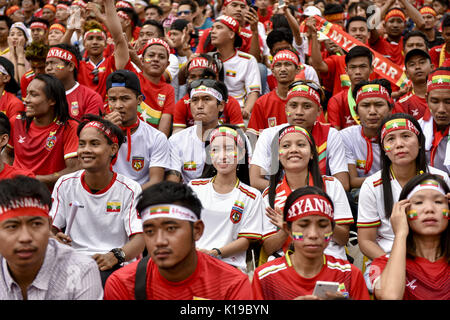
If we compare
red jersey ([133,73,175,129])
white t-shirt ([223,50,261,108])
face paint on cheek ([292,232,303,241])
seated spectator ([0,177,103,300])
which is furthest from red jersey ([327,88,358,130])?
seated spectator ([0,177,103,300])

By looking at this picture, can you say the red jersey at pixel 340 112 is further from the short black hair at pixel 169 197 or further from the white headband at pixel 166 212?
the white headband at pixel 166 212

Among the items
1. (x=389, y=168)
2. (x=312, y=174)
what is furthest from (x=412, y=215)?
(x=312, y=174)

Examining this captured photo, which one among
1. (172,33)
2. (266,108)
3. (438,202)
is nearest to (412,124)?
(438,202)

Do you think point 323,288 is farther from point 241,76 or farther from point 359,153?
point 241,76

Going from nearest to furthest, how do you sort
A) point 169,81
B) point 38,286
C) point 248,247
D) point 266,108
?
point 38,286 < point 248,247 < point 266,108 < point 169,81

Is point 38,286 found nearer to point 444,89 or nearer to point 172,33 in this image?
point 444,89

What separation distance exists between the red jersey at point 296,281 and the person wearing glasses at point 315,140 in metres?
1.95

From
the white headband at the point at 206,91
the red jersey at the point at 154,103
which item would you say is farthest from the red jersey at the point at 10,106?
the white headband at the point at 206,91

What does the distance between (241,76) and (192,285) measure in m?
5.28

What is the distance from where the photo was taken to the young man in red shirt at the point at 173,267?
3.24 meters

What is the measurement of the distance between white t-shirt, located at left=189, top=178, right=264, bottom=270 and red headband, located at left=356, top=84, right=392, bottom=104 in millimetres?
2081

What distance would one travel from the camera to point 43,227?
3.20 meters

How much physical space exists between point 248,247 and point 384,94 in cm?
253
